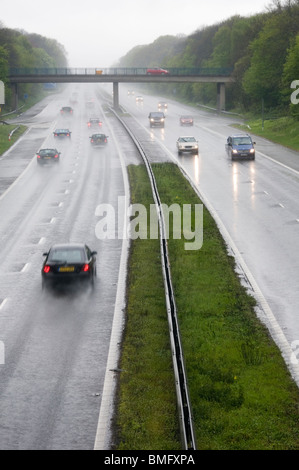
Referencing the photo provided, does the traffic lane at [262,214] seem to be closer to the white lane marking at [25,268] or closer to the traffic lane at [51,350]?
the traffic lane at [51,350]

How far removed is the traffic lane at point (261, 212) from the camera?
23.8 m

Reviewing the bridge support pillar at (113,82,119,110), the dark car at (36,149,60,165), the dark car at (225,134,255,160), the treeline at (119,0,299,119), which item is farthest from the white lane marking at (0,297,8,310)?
the bridge support pillar at (113,82,119,110)

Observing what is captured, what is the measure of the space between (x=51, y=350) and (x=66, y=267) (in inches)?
213

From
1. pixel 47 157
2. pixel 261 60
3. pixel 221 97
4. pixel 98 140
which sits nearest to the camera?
pixel 47 157

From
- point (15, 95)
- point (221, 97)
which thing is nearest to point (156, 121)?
point (221, 97)

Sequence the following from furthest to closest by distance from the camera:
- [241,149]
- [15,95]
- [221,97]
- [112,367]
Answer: [15,95] → [221,97] → [241,149] → [112,367]

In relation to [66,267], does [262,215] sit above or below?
below

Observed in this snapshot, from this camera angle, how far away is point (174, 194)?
42.2 metres

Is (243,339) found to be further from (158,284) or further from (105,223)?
(105,223)

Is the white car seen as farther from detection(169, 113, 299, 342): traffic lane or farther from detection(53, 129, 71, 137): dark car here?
detection(53, 129, 71, 137): dark car

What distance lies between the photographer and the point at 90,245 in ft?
102

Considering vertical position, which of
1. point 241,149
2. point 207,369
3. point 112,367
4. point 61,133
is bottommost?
point 61,133

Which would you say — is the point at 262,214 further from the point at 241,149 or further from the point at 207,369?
the point at 241,149

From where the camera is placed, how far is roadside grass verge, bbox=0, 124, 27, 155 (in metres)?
73.5
